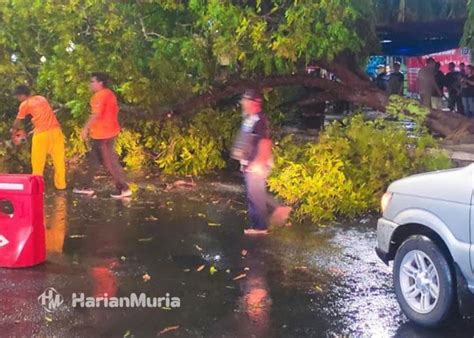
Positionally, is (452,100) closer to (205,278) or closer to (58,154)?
(58,154)

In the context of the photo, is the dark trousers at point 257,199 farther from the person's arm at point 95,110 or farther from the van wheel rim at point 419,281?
the person's arm at point 95,110

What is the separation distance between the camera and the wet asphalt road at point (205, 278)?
17.0 feet

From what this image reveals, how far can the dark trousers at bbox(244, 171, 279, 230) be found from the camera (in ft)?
26.0

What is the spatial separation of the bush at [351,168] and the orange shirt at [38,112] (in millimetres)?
3563

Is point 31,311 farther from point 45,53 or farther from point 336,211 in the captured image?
point 45,53

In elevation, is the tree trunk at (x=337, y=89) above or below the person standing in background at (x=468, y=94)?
above

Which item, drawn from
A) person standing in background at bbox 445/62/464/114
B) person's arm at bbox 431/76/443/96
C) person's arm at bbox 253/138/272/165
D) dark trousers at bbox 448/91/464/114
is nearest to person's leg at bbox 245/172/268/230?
person's arm at bbox 253/138/272/165

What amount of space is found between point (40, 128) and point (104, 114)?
3.50ft

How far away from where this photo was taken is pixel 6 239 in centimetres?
667

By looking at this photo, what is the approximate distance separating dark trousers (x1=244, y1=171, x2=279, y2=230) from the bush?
977mm

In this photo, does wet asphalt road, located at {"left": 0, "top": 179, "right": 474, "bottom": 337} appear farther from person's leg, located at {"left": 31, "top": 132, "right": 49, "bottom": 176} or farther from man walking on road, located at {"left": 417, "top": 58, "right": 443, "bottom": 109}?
man walking on road, located at {"left": 417, "top": 58, "right": 443, "bottom": 109}

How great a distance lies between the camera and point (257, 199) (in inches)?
315

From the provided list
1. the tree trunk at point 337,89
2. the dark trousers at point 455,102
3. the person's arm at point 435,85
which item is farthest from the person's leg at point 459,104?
the tree trunk at point 337,89

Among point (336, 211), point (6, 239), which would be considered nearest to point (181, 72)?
point (336, 211)
